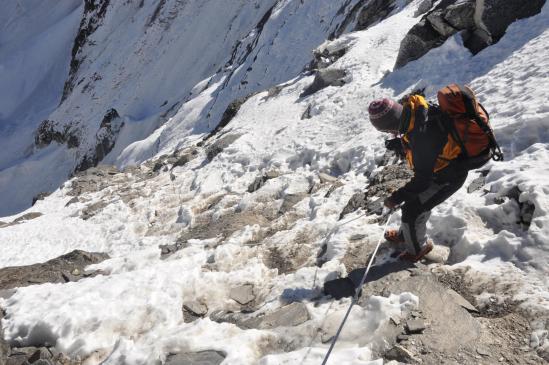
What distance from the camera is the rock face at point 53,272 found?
8.92 meters

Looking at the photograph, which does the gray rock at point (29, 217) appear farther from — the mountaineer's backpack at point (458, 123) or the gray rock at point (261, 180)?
the mountaineer's backpack at point (458, 123)

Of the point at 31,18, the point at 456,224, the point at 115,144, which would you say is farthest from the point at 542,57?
the point at 31,18

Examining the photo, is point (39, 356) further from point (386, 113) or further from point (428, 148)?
point (428, 148)

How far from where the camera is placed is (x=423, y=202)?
5.54 metres

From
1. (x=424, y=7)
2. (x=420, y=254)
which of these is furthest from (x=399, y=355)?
(x=424, y=7)

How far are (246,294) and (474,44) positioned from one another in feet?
31.0

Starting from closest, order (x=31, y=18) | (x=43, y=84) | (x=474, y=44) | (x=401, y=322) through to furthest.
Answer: (x=401, y=322) < (x=474, y=44) < (x=43, y=84) < (x=31, y=18)

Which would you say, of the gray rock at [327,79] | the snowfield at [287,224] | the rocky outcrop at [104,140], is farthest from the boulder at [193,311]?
the rocky outcrop at [104,140]

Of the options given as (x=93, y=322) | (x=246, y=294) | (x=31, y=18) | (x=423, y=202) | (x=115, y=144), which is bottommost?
(x=115, y=144)

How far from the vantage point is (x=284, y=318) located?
5477 mm

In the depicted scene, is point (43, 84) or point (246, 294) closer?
point (246, 294)

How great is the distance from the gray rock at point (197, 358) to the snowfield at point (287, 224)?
0.10 metres

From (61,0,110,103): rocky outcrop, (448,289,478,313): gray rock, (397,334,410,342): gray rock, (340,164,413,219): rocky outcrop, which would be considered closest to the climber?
(448,289,478,313): gray rock

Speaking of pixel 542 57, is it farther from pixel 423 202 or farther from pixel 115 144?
pixel 115 144
